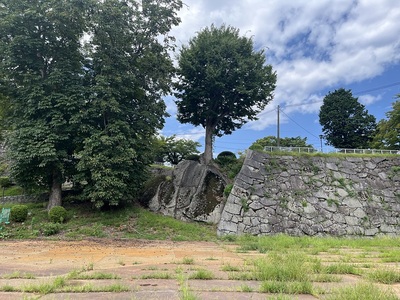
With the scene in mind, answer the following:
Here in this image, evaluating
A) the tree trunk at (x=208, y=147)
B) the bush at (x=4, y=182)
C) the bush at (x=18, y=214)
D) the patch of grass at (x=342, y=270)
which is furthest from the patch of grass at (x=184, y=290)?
the bush at (x=4, y=182)

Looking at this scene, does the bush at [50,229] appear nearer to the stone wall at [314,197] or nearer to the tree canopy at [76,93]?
the tree canopy at [76,93]

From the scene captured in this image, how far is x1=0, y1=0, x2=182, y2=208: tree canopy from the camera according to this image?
11625mm

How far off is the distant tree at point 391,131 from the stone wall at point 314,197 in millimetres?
8132

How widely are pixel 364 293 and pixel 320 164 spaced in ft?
43.0

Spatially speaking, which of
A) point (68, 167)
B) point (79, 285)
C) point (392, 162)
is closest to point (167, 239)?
point (68, 167)

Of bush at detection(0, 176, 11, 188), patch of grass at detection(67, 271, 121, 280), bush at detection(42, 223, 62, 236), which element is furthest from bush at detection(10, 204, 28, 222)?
patch of grass at detection(67, 271, 121, 280)

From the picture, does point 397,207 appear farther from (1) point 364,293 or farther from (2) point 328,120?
(2) point 328,120

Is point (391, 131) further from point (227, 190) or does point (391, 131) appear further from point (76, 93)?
point (76, 93)

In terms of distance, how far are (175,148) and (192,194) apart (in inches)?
432

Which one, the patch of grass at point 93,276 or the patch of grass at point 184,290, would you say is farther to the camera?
the patch of grass at point 93,276

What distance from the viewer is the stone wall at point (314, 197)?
12.4 m

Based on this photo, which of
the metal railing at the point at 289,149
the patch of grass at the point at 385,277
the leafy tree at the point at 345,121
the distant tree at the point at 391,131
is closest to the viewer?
the patch of grass at the point at 385,277

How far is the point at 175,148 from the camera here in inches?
1003

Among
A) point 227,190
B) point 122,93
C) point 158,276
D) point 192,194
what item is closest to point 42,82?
point 122,93
